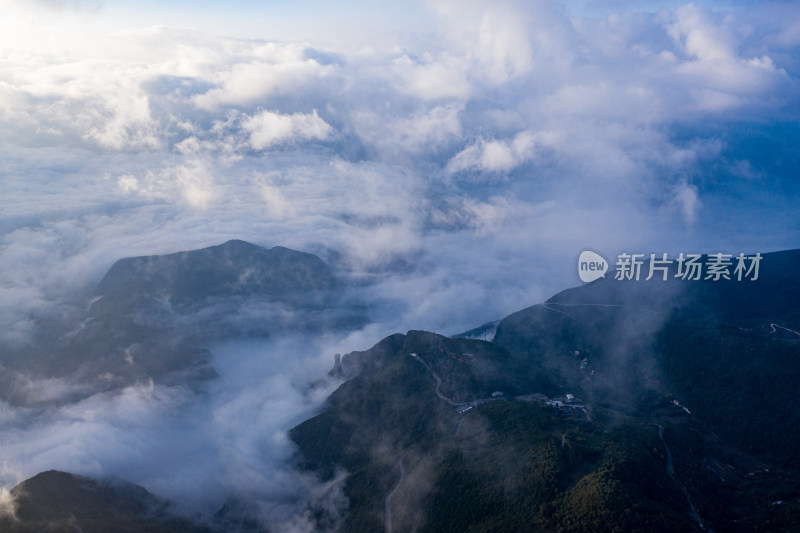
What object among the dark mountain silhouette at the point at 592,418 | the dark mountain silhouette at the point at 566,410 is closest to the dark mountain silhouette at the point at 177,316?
the dark mountain silhouette at the point at 566,410

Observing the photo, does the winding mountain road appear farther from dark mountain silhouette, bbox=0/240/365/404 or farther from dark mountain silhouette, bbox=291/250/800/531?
dark mountain silhouette, bbox=0/240/365/404

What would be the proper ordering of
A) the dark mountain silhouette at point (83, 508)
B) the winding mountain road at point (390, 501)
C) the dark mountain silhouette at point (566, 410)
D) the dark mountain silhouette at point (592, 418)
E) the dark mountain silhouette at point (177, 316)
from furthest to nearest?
the dark mountain silhouette at point (177, 316) < the winding mountain road at point (390, 501) < the dark mountain silhouette at point (566, 410) < the dark mountain silhouette at point (592, 418) < the dark mountain silhouette at point (83, 508)

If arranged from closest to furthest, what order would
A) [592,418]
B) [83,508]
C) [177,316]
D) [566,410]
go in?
[83,508] < [592,418] < [566,410] < [177,316]

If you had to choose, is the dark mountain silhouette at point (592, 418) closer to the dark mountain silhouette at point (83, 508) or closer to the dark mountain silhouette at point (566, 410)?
the dark mountain silhouette at point (566, 410)

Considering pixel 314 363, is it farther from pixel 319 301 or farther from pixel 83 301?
pixel 83 301

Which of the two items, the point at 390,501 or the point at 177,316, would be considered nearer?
the point at 390,501

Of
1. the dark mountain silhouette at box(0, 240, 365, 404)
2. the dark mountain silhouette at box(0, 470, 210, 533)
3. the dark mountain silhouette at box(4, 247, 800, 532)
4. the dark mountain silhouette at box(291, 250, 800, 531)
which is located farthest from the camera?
the dark mountain silhouette at box(0, 240, 365, 404)

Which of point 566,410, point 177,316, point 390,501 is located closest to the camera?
point 390,501

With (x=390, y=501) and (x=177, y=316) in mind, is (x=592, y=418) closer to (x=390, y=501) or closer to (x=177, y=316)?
(x=390, y=501)

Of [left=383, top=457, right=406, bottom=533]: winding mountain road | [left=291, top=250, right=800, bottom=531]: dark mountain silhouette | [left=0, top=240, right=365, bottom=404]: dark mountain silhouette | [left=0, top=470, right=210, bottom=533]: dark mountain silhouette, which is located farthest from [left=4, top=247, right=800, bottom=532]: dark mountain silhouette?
[left=0, top=240, right=365, bottom=404]: dark mountain silhouette

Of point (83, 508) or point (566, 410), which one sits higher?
point (566, 410)

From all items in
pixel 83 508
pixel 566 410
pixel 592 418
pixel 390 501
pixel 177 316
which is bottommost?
pixel 83 508

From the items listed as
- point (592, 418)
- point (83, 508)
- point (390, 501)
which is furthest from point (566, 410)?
point (83, 508)
